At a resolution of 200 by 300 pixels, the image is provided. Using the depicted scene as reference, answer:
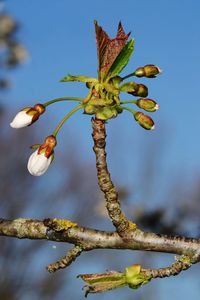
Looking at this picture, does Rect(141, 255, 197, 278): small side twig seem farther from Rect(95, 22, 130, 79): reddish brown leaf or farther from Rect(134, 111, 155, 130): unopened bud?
Rect(95, 22, 130, 79): reddish brown leaf

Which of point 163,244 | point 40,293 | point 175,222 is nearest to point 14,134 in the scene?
point 40,293

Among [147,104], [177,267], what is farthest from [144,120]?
[177,267]

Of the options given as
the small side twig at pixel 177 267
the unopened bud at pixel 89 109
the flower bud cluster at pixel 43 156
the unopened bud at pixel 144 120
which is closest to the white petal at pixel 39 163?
the flower bud cluster at pixel 43 156

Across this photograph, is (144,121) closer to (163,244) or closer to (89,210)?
(163,244)

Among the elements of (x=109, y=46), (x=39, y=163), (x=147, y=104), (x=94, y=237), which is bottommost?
(x=94, y=237)

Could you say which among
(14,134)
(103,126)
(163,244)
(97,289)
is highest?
(14,134)

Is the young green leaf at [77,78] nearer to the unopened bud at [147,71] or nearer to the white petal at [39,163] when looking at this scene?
the unopened bud at [147,71]

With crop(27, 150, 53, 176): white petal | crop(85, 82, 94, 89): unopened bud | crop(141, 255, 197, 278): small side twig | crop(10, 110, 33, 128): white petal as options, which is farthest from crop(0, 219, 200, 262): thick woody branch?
crop(85, 82, 94, 89): unopened bud

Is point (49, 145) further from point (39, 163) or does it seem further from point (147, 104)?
point (147, 104)
